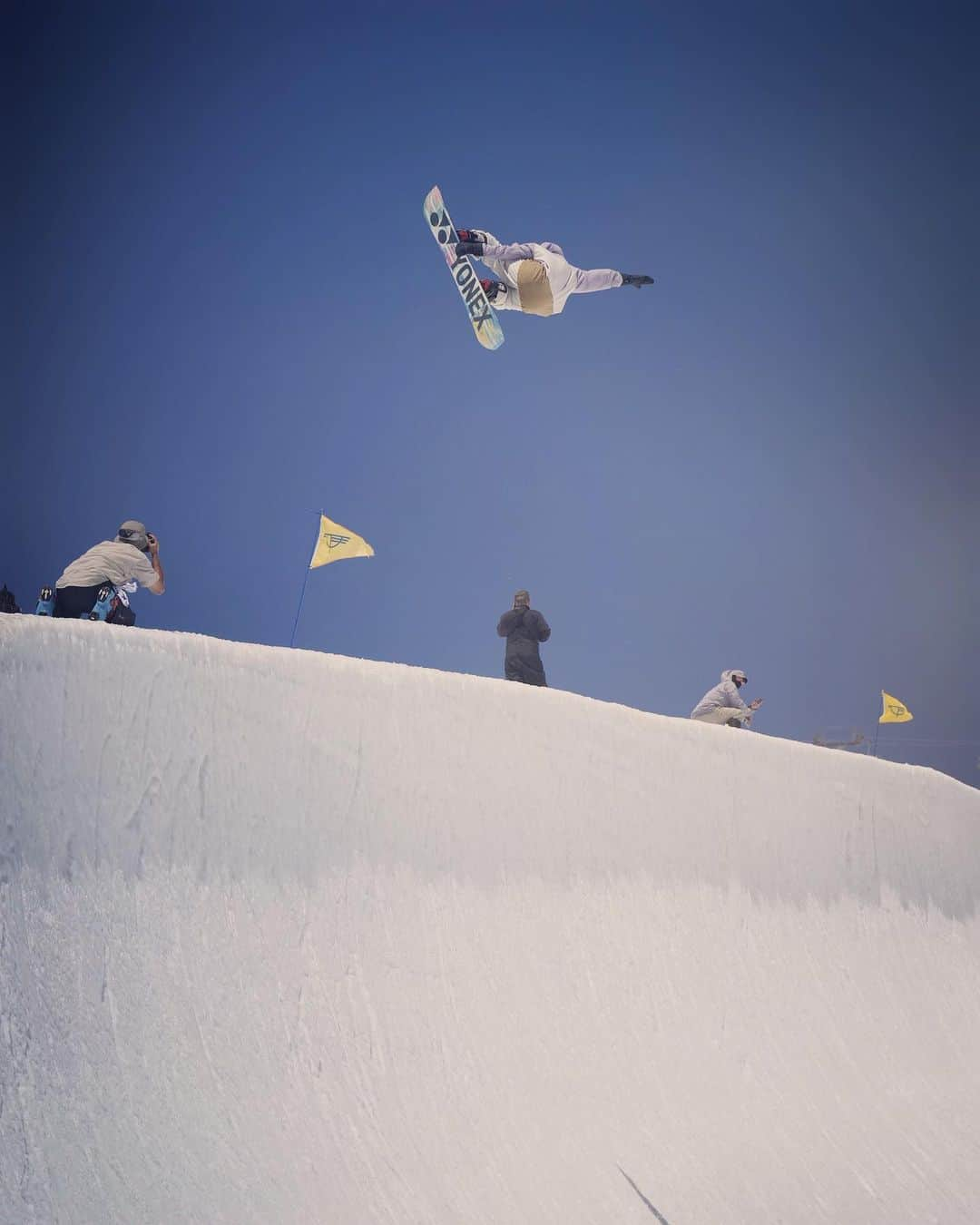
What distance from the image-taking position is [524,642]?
5.20m

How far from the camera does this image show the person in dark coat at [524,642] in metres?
5.15

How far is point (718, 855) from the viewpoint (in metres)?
2.35

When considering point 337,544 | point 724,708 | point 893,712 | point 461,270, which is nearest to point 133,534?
point 724,708

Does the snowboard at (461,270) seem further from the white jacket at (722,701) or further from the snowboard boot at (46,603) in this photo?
the snowboard boot at (46,603)

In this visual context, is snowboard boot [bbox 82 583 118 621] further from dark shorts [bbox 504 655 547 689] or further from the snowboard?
the snowboard

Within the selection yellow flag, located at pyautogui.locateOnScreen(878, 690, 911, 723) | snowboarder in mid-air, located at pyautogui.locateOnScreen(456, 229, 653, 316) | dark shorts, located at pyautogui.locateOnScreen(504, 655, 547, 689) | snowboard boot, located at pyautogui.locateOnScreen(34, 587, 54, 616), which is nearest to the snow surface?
snowboard boot, located at pyautogui.locateOnScreen(34, 587, 54, 616)

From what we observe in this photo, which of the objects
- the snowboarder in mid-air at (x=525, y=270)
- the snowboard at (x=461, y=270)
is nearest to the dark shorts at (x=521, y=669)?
the snowboarder in mid-air at (x=525, y=270)

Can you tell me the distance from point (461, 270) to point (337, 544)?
2.70m

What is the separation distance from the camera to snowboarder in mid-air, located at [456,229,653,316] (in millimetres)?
7426

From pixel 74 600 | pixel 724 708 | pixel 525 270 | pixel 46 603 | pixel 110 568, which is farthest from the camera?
pixel 525 270

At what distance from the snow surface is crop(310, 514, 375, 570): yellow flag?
19.7 ft

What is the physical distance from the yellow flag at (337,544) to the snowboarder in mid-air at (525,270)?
244 cm

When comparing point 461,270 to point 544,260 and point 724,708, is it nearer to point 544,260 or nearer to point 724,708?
point 544,260

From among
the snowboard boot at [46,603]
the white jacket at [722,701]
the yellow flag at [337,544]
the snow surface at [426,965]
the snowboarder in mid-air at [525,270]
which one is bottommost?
the snow surface at [426,965]
